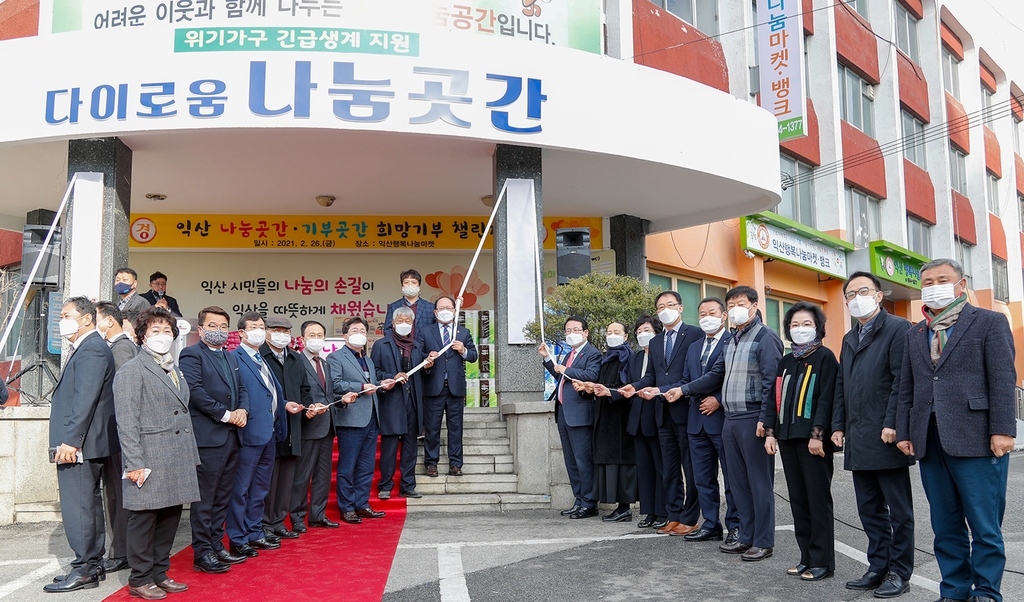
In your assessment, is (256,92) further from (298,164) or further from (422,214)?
(422,214)

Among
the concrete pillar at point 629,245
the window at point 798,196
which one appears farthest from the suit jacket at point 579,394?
the window at point 798,196

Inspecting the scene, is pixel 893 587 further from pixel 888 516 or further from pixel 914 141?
pixel 914 141

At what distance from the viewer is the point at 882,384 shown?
5.21 m

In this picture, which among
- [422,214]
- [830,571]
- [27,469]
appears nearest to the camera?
[830,571]

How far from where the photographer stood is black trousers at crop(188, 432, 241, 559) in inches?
232

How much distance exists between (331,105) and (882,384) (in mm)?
6053

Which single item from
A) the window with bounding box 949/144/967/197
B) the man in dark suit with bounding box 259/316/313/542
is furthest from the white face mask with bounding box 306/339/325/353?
the window with bounding box 949/144/967/197

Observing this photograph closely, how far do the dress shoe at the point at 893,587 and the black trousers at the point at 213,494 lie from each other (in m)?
4.28

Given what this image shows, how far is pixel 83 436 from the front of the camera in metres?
5.52

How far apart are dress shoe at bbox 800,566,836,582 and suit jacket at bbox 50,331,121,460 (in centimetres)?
456

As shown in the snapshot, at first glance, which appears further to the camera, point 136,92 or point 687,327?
point 136,92

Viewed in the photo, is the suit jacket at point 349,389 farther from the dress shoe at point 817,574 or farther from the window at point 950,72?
the window at point 950,72

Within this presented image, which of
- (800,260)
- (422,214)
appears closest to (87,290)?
(422,214)

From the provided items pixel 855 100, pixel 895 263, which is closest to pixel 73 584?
pixel 895 263
